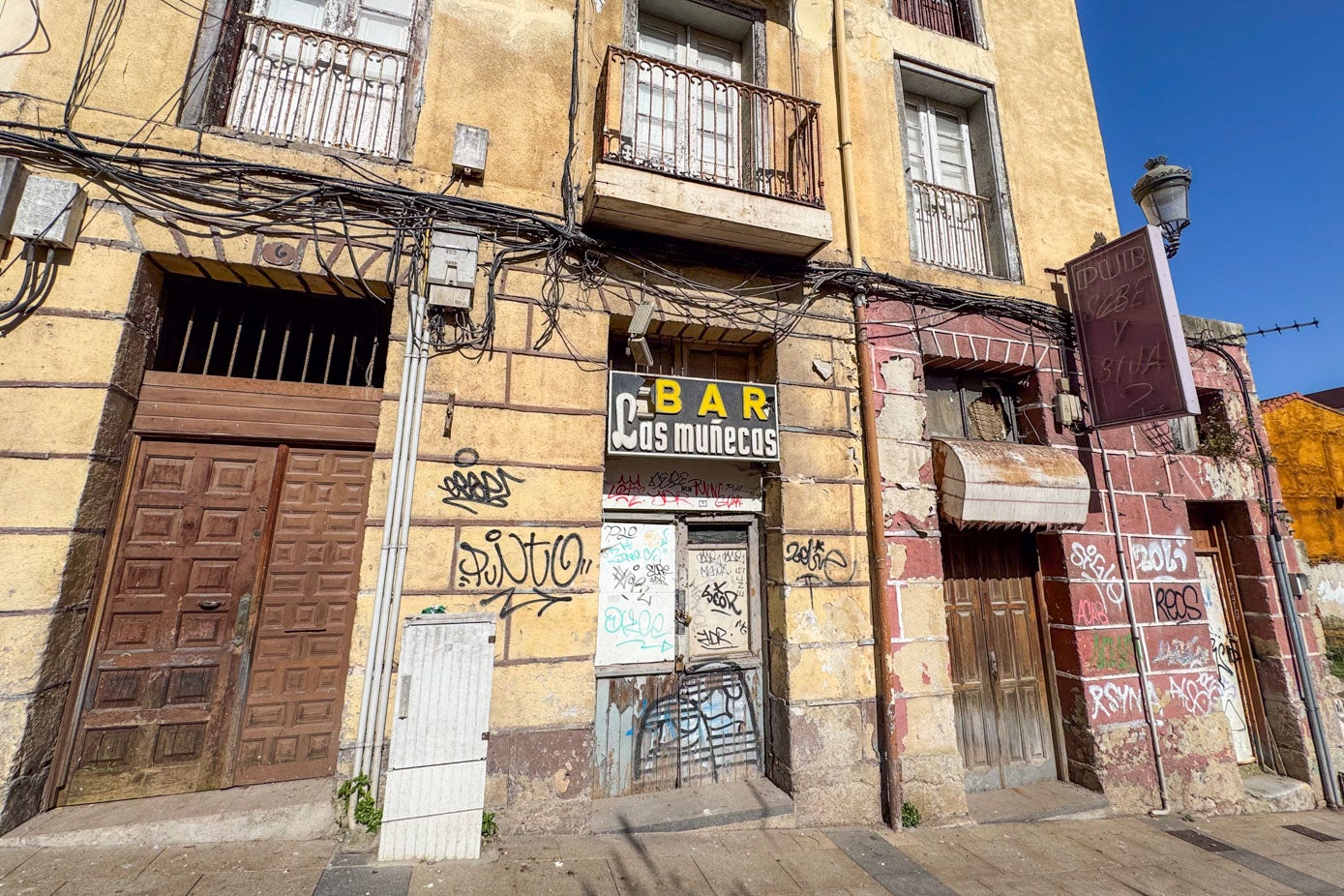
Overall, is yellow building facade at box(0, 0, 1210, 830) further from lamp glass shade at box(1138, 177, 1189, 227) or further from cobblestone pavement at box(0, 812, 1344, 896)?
lamp glass shade at box(1138, 177, 1189, 227)

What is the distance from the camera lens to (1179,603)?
5.82 meters

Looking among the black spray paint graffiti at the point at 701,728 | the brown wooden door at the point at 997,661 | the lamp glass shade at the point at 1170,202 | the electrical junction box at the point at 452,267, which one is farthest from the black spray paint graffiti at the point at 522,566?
the lamp glass shade at the point at 1170,202

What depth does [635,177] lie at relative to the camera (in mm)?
4500

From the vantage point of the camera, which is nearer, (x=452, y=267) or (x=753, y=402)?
(x=452, y=267)

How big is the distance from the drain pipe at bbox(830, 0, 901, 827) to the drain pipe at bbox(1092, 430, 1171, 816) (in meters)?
2.82

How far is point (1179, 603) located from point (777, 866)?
5.28 metres

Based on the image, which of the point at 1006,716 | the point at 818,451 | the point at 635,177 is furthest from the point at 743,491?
the point at 1006,716

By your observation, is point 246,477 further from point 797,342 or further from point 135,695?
point 797,342

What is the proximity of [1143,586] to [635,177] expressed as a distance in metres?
6.55

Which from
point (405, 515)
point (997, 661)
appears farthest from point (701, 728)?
point (997, 661)

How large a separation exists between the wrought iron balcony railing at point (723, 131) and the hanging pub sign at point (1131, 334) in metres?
3.42

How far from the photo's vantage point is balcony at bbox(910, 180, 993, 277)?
244 inches

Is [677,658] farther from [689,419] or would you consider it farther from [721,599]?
[689,419]

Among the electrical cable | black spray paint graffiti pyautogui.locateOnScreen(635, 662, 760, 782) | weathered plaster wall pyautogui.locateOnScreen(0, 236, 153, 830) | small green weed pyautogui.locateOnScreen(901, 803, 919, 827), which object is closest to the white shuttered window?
black spray paint graffiti pyautogui.locateOnScreen(635, 662, 760, 782)
